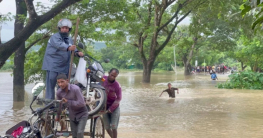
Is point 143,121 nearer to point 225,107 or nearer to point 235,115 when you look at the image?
point 235,115

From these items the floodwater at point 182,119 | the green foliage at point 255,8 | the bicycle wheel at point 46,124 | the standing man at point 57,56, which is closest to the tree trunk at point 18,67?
the floodwater at point 182,119

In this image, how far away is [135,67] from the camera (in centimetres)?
9212

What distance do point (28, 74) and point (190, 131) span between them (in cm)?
1116

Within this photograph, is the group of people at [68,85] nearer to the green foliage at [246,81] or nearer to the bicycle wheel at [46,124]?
the bicycle wheel at [46,124]

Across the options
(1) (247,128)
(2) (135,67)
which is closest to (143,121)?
(1) (247,128)

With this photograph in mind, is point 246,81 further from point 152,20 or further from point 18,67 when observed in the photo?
point 18,67

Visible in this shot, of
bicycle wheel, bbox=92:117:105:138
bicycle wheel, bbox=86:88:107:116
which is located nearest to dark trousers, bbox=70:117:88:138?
bicycle wheel, bbox=86:88:107:116

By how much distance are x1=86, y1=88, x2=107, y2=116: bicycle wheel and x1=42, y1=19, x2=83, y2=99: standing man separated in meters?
0.61

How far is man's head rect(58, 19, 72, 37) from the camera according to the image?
6.62m

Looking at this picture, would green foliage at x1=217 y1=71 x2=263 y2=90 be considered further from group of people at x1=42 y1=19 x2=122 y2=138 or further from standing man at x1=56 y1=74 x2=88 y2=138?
standing man at x1=56 y1=74 x2=88 y2=138

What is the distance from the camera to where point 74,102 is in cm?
585

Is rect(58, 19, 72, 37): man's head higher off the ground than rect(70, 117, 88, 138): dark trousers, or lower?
higher

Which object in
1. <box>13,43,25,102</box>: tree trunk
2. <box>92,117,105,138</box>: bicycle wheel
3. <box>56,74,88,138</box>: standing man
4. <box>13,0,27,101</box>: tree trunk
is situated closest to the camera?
<box>56,74,88,138</box>: standing man

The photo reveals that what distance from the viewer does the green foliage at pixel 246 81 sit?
26359mm
